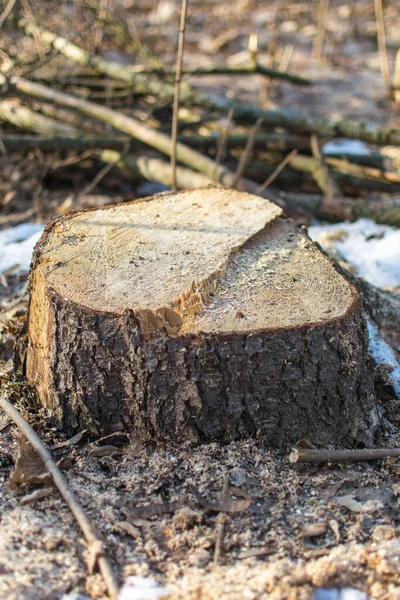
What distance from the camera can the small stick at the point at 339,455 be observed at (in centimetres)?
216

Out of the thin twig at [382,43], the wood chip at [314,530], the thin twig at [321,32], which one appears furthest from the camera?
the thin twig at [321,32]

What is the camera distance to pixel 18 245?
159 inches

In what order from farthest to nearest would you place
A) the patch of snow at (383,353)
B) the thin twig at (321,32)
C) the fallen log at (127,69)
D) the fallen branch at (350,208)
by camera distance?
the thin twig at (321,32)
the fallen log at (127,69)
the fallen branch at (350,208)
the patch of snow at (383,353)

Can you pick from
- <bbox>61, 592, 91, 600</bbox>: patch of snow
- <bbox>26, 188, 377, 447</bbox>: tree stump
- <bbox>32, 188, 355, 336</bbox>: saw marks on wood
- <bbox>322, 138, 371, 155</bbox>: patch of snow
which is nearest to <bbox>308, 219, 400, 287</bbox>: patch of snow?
<bbox>32, 188, 355, 336</bbox>: saw marks on wood

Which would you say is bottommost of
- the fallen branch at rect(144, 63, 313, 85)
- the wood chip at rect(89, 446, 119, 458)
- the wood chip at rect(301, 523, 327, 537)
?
the wood chip at rect(301, 523, 327, 537)

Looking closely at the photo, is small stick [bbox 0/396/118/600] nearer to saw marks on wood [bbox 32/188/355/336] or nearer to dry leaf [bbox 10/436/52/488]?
dry leaf [bbox 10/436/52/488]

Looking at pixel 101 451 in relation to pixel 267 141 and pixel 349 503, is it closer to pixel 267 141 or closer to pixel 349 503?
pixel 349 503

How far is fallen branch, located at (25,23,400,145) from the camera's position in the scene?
5.07m

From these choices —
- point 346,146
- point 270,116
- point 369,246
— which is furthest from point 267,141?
point 369,246

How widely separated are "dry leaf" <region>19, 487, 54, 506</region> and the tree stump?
13.0 inches

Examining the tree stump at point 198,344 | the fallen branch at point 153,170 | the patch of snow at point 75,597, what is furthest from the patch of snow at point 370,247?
the patch of snow at point 75,597

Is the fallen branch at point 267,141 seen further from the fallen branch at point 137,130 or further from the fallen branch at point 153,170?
the fallen branch at point 153,170

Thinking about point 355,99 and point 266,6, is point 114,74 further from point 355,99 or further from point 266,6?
point 266,6

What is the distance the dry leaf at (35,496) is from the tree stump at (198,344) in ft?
1.08
